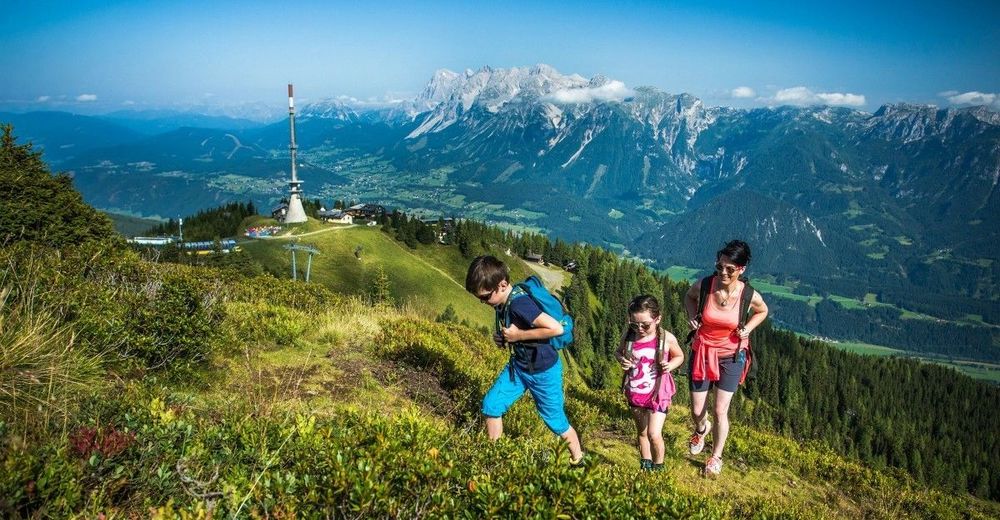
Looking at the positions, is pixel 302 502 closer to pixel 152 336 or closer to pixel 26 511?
pixel 26 511

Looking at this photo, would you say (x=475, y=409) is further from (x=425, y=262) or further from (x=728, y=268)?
(x=425, y=262)

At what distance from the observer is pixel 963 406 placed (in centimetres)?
11350

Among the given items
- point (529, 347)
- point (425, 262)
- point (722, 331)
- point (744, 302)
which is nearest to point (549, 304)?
point (529, 347)

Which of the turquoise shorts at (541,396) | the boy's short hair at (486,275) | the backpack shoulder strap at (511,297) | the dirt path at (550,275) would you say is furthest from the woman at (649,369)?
the dirt path at (550,275)

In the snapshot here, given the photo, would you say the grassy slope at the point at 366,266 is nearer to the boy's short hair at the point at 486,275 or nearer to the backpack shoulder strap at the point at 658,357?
the backpack shoulder strap at the point at 658,357

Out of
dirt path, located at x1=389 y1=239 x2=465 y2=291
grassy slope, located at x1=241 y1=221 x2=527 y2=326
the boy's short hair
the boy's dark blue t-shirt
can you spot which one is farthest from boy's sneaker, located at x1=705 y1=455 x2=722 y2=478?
dirt path, located at x1=389 y1=239 x2=465 y2=291

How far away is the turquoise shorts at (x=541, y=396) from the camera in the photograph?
5.84 m

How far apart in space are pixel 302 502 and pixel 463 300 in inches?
3179

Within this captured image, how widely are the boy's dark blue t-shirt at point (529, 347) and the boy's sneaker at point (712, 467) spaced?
144 inches

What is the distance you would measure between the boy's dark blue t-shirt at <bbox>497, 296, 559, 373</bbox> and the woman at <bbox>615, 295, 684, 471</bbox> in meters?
1.45

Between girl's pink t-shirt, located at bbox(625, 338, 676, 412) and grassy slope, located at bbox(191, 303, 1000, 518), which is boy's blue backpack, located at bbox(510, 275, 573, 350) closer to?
grassy slope, located at bbox(191, 303, 1000, 518)

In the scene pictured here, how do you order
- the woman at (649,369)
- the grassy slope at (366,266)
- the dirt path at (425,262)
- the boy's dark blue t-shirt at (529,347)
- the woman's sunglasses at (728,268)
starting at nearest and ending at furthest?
A: 1. the boy's dark blue t-shirt at (529,347)
2. the woman at (649,369)
3. the woman's sunglasses at (728,268)
4. the grassy slope at (366,266)
5. the dirt path at (425,262)

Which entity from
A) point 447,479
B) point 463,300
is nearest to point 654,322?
Answer: point 447,479

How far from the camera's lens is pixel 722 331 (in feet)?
24.0
